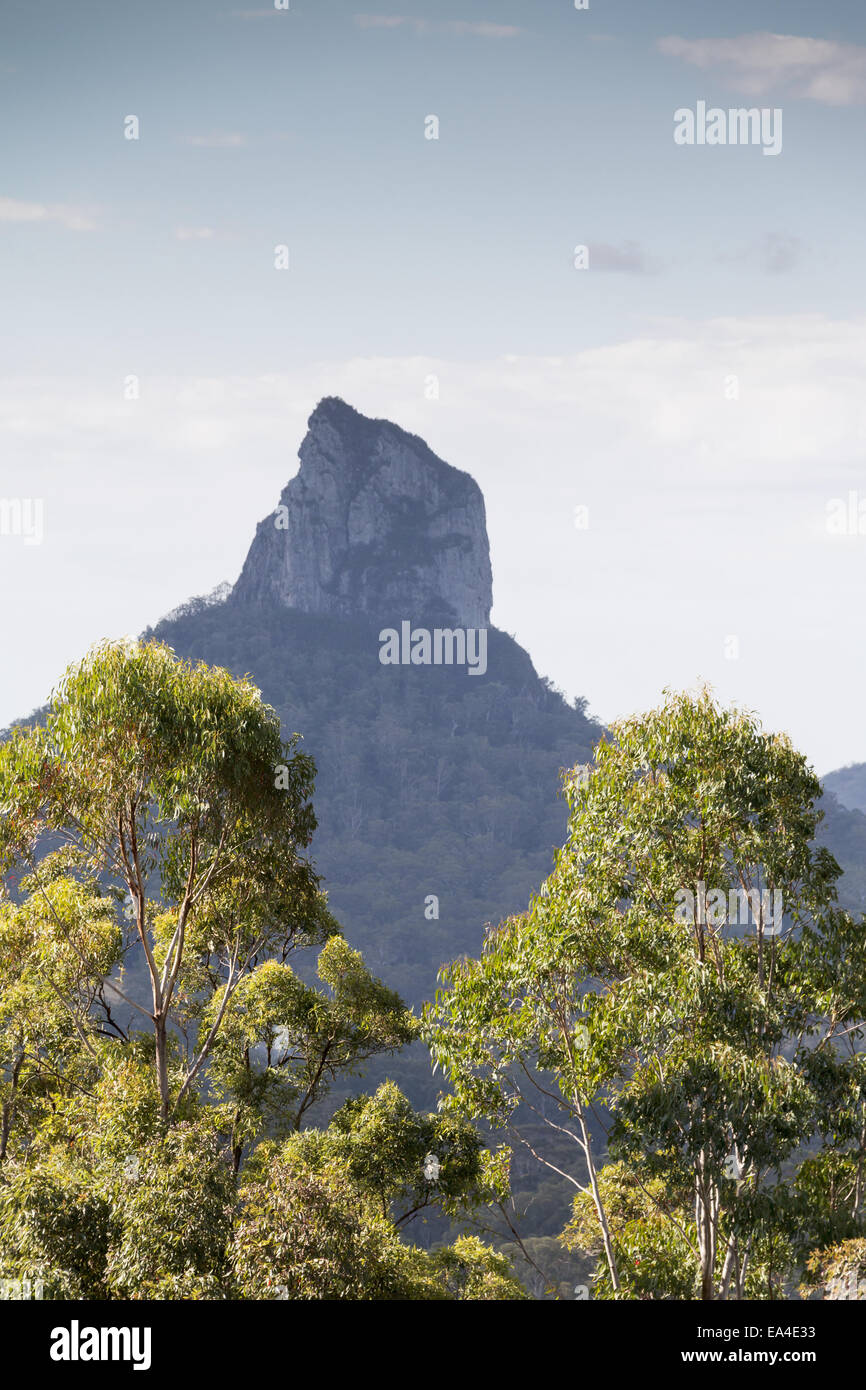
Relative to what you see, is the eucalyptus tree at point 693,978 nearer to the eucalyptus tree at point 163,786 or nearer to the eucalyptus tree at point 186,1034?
the eucalyptus tree at point 186,1034

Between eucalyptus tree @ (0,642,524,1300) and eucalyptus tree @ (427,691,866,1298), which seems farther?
eucalyptus tree @ (427,691,866,1298)

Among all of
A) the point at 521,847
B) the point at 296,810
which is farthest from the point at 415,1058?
the point at 296,810

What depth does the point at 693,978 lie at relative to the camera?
8969 mm

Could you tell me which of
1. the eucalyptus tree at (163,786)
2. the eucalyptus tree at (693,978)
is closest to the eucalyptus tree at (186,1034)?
the eucalyptus tree at (163,786)

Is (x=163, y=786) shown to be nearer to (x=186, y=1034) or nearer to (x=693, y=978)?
(x=186, y=1034)

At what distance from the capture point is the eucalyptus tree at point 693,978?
29.2 ft

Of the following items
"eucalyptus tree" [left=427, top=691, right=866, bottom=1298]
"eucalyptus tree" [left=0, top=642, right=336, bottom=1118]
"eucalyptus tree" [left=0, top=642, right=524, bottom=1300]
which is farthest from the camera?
"eucalyptus tree" [left=0, top=642, right=336, bottom=1118]

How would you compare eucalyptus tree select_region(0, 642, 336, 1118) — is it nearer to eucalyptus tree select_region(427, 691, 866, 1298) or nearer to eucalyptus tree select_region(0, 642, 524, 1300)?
eucalyptus tree select_region(0, 642, 524, 1300)

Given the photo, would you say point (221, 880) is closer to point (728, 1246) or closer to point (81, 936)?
point (81, 936)

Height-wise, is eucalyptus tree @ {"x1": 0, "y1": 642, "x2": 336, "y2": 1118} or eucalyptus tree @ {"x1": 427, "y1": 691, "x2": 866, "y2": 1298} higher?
eucalyptus tree @ {"x1": 0, "y1": 642, "x2": 336, "y2": 1118}

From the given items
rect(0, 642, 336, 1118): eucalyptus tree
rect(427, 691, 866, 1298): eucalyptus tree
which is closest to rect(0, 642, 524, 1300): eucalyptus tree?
rect(0, 642, 336, 1118): eucalyptus tree

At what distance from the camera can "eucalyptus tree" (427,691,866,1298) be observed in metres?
8.90

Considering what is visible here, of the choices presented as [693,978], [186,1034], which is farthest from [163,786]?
[693,978]
